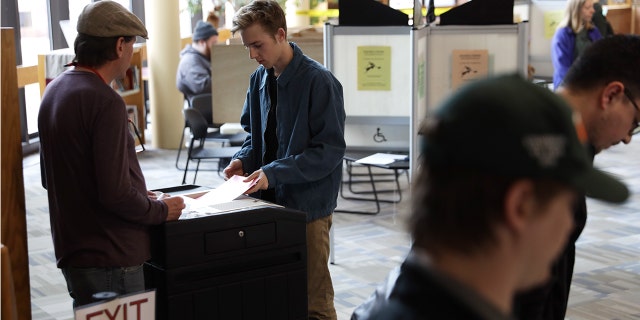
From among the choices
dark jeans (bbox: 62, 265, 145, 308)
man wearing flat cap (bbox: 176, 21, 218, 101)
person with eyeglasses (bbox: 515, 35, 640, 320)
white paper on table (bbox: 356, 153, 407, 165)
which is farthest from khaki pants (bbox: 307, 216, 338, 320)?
man wearing flat cap (bbox: 176, 21, 218, 101)

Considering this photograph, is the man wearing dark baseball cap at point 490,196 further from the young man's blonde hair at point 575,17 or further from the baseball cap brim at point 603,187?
the young man's blonde hair at point 575,17

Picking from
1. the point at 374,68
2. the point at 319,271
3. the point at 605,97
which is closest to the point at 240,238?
the point at 319,271

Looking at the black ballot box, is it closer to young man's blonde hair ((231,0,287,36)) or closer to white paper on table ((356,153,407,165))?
young man's blonde hair ((231,0,287,36))

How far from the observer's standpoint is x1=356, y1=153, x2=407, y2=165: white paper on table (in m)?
5.21

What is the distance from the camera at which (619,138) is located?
1872 mm

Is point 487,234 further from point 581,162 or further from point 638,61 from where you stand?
point 638,61

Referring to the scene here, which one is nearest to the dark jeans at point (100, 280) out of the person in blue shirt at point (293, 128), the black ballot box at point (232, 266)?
the black ballot box at point (232, 266)

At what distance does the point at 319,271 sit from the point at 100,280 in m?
1.00

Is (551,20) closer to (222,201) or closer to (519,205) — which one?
(222,201)

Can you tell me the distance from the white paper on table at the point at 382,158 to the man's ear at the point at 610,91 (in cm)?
330

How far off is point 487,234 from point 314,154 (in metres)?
2.20

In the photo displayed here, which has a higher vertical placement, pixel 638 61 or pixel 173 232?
pixel 638 61

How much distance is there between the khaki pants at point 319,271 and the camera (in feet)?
10.8

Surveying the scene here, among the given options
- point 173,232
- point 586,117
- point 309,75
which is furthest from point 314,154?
point 586,117
